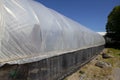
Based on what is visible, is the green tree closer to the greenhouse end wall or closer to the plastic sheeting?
the greenhouse end wall

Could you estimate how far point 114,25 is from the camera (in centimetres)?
3062

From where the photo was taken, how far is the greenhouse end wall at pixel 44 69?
128 inches

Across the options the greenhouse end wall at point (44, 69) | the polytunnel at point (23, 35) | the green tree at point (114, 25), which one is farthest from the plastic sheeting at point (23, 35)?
the green tree at point (114, 25)

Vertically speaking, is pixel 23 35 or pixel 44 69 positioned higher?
pixel 23 35

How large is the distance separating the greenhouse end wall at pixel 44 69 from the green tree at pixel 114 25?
24.5 meters

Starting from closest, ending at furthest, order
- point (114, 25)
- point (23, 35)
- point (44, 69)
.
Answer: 1. point (23, 35)
2. point (44, 69)
3. point (114, 25)

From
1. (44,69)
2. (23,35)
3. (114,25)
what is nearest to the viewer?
(23,35)

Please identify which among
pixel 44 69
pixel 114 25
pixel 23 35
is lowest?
pixel 44 69

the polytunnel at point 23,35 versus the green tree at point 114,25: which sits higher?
the green tree at point 114,25

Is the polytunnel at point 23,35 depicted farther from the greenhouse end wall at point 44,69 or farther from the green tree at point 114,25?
the green tree at point 114,25

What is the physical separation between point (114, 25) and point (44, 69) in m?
28.1

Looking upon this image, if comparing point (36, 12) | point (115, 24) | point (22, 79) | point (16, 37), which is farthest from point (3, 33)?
point (115, 24)

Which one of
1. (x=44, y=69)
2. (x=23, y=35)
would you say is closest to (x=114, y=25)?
(x=44, y=69)

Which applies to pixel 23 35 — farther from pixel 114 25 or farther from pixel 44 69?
pixel 114 25
